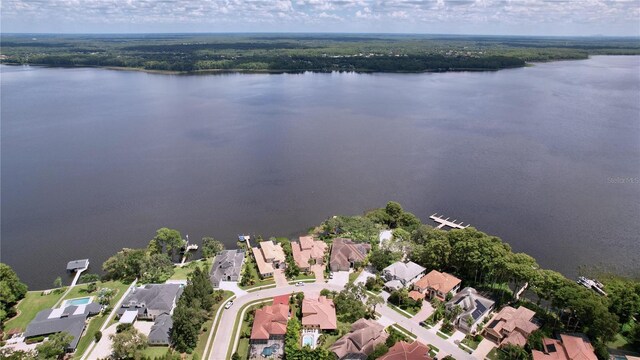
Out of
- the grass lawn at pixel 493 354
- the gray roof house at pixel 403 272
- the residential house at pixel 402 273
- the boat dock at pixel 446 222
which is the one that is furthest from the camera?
the boat dock at pixel 446 222

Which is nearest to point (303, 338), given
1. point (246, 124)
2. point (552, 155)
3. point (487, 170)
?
point (487, 170)

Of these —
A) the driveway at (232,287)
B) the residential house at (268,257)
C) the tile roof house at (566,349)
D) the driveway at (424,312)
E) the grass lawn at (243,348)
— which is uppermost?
the residential house at (268,257)

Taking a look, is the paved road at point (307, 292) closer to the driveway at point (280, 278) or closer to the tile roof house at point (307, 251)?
the driveway at point (280, 278)

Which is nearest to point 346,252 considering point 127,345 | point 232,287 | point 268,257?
point 268,257

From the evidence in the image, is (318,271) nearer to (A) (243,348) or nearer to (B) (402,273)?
(B) (402,273)

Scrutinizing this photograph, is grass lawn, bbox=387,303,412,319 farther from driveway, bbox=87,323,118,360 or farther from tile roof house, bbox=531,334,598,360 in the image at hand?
driveway, bbox=87,323,118,360

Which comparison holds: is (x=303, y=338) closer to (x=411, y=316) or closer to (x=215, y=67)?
(x=411, y=316)

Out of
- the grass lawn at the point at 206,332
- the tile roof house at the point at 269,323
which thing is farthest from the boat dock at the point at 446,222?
the grass lawn at the point at 206,332
